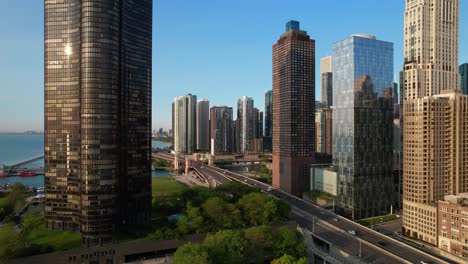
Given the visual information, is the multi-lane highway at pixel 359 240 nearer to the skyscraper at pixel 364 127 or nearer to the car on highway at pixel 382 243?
the car on highway at pixel 382 243

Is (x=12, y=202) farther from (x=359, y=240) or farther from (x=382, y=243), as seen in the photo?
(x=382, y=243)

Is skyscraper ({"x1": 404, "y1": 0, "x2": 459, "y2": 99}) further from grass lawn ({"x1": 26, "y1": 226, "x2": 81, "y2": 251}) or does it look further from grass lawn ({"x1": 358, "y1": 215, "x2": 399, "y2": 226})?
grass lawn ({"x1": 26, "y1": 226, "x2": 81, "y2": 251})

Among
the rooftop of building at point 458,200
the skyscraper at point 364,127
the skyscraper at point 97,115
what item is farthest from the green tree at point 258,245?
the skyscraper at point 364,127

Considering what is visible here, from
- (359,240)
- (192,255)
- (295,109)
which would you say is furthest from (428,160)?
(192,255)

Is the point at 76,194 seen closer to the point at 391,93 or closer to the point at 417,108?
the point at 417,108

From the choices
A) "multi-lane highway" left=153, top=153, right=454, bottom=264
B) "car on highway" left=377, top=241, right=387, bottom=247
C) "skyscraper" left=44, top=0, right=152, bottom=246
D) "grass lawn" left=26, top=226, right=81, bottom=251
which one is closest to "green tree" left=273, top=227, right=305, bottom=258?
"multi-lane highway" left=153, top=153, right=454, bottom=264
